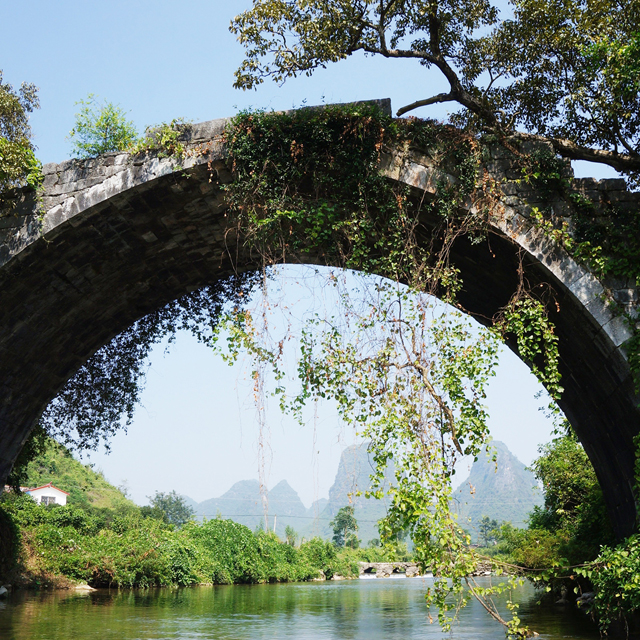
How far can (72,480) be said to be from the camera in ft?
178

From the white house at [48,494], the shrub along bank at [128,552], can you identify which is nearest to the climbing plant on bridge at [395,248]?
the shrub along bank at [128,552]

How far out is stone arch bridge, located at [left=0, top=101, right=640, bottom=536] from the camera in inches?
241

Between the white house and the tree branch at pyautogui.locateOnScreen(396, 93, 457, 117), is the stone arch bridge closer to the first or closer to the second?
the tree branch at pyautogui.locateOnScreen(396, 93, 457, 117)

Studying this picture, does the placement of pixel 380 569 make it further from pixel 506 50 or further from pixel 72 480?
pixel 506 50

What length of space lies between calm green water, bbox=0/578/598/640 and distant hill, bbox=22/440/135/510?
39.2 m

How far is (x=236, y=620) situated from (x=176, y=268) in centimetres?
522

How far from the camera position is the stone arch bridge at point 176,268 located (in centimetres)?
613

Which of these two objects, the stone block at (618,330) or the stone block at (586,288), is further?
the stone block at (586,288)

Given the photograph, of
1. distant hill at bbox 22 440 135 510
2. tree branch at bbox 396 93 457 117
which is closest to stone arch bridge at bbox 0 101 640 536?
tree branch at bbox 396 93 457 117

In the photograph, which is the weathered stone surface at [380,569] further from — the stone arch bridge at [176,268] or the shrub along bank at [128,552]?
the stone arch bridge at [176,268]

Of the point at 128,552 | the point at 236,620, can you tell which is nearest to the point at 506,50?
the point at 236,620

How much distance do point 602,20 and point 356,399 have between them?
182 inches

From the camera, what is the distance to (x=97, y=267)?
7.70 meters

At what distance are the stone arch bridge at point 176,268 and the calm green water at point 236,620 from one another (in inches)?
91.7
